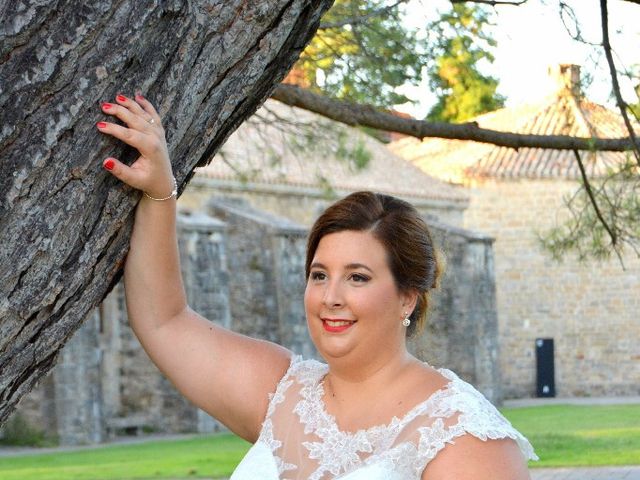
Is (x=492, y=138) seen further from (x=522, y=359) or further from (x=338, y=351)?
(x=522, y=359)

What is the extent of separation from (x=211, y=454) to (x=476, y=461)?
44.6 feet

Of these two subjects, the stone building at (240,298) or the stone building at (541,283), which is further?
the stone building at (541,283)

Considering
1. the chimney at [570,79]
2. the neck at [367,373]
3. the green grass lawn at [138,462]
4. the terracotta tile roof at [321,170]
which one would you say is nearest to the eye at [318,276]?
the neck at [367,373]

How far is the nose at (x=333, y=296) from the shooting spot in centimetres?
244

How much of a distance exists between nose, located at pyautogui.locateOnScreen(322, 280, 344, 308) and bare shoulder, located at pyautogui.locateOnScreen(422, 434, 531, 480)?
34 centimetres

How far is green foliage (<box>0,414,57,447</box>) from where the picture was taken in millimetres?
20062

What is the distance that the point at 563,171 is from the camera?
105 feet

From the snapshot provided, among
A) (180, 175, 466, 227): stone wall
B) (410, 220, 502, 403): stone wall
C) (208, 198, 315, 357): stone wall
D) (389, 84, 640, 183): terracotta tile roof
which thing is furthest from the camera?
(389, 84, 640, 183): terracotta tile roof

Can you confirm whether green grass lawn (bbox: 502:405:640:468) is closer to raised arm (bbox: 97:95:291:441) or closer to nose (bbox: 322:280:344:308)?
raised arm (bbox: 97:95:291:441)

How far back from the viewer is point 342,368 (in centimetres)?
253

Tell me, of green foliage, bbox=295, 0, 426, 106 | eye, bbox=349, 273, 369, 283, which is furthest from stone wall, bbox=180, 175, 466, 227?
eye, bbox=349, 273, 369, 283

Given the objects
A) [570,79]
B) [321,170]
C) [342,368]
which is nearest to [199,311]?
[321,170]

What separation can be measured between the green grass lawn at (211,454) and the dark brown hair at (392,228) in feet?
32.7

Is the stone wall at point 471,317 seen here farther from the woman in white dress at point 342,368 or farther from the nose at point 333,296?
the nose at point 333,296
